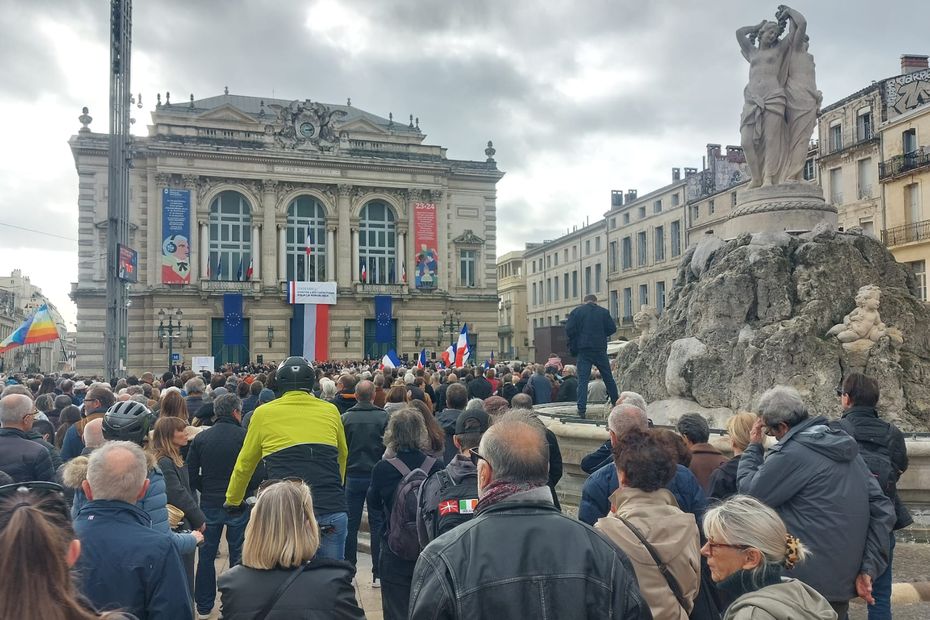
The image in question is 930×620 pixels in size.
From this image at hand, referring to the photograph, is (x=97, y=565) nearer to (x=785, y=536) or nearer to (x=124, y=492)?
(x=124, y=492)

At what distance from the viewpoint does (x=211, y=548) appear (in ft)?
21.6

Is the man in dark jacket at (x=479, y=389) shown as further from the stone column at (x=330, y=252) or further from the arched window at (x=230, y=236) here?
the arched window at (x=230, y=236)

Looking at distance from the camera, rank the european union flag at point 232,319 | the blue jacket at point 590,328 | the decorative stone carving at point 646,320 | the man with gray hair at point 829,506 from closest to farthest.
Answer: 1. the man with gray hair at point 829,506
2. the blue jacket at point 590,328
3. the decorative stone carving at point 646,320
4. the european union flag at point 232,319

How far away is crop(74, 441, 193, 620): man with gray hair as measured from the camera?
10.8ft

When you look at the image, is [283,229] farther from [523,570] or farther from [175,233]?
[523,570]

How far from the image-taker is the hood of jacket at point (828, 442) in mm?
4035

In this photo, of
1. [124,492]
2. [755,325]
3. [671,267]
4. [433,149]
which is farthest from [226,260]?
[124,492]

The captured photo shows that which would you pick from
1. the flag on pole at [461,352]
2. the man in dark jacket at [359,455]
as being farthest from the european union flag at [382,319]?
the man in dark jacket at [359,455]

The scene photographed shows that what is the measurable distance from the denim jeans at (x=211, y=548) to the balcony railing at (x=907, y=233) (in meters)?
30.5

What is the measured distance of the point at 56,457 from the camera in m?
6.56

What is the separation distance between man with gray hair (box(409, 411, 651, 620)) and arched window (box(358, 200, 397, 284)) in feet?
149

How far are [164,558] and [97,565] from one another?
0.94 feet

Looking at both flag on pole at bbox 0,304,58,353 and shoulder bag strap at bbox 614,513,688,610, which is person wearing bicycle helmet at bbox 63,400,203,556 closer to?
shoulder bag strap at bbox 614,513,688,610

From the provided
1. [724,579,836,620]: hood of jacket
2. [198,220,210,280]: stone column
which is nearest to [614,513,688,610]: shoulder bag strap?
[724,579,836,620]: hood of jacket
